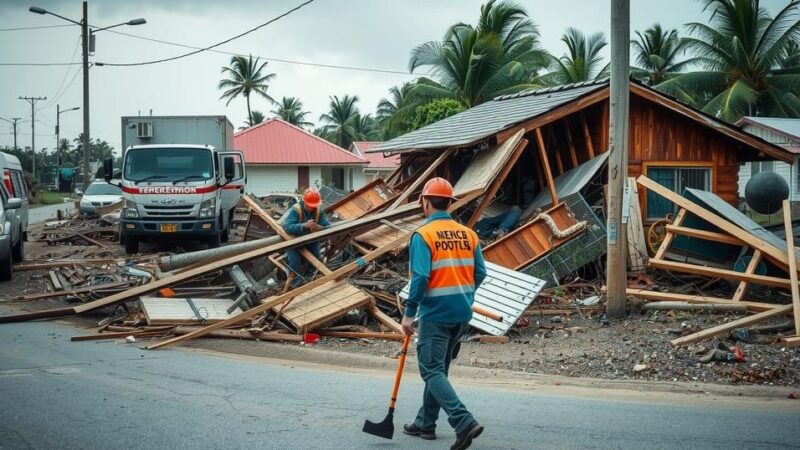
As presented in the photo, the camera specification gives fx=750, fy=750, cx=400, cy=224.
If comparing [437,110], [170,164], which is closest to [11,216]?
[170,164]

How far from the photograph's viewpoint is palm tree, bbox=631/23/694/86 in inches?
1534

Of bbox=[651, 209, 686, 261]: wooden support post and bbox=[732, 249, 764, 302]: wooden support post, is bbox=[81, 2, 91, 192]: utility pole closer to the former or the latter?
bbox=[651, 209, 686, 261]: wooden support post

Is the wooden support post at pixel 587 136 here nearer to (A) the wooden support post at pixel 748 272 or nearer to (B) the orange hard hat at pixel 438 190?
(A) the wooden support post at pixel 748 272

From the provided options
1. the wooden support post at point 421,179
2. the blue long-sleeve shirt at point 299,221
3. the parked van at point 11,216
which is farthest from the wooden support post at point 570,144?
the parked van at point 11,216

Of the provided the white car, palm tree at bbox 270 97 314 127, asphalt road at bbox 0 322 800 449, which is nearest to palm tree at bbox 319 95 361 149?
palm tree at bbox 270 97 314 127

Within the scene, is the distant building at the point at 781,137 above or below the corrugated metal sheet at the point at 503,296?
above

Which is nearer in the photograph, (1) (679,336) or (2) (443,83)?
(1) (679,336)

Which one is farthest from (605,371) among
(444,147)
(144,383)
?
(444,147)

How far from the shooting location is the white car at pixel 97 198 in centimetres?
2545

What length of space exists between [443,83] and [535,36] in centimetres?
475

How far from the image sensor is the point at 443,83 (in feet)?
114

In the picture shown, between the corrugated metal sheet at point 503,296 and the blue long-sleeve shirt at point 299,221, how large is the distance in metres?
2.07

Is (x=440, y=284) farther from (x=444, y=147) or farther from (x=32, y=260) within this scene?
(x=32, y=260)

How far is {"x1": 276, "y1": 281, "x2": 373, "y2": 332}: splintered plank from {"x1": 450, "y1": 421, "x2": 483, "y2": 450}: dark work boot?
4851mm
